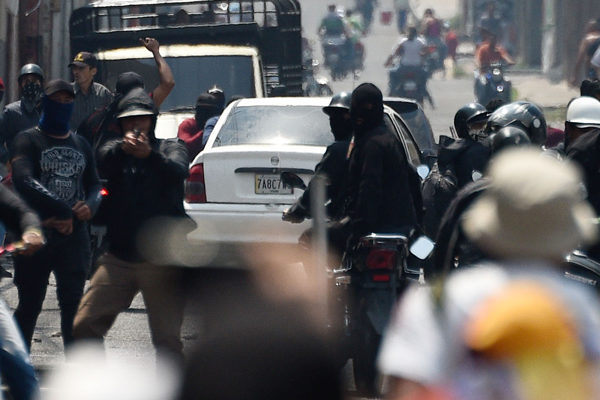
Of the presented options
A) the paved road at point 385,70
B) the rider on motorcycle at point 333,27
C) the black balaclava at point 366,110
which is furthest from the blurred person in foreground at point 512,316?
the rider on motorcycle at point 333,27

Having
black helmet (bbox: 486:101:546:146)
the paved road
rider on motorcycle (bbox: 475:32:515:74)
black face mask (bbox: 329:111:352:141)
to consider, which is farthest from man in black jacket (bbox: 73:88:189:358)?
rider on motorcycle (bbox: 475:32:515:74)

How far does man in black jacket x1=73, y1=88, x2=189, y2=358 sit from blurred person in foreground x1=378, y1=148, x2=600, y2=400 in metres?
3.74

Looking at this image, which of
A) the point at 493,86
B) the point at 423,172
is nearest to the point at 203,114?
the point at 423,172

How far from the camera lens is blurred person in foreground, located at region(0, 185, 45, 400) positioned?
18.3 ft

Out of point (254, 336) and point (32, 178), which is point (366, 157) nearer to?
point (32, 178)

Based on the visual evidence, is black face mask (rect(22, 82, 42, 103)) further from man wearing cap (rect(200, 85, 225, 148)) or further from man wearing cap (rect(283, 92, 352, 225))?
man wearing cap (rect(283, 92, 352, 225))

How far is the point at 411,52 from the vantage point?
33.9 m

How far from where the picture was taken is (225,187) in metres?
11.3

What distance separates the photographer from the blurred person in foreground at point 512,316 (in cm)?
302

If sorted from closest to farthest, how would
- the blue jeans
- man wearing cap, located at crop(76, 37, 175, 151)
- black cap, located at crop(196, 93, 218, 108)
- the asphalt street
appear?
the blue jeans → the asphalt street → man wearing cap, located at crop(76, 37, 175, 151) → black cap, located at crop(196, 93, 218, 108)

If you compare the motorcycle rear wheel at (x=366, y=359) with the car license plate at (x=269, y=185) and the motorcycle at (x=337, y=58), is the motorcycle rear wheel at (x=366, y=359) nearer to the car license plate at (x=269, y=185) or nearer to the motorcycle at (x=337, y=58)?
the car license plate at (x=269, y=185)

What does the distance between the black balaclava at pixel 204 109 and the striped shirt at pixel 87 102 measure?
1.01 metres

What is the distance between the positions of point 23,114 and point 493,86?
64.2 feet

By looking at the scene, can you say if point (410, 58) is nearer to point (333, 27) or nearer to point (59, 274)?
point (333, 27)
